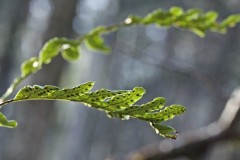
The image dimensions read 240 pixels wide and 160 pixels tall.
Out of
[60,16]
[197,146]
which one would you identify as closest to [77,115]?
[60,16]

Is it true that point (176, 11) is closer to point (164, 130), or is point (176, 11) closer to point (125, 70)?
point (164, 130)

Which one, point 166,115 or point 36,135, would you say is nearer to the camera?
point 166,115

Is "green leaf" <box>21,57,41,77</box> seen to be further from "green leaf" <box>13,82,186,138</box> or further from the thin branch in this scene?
the thin branch

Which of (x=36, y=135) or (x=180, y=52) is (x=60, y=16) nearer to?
(x=36, y=135)

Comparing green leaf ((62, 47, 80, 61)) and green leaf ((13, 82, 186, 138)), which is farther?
green leaf ((62, 47, 80, 61))

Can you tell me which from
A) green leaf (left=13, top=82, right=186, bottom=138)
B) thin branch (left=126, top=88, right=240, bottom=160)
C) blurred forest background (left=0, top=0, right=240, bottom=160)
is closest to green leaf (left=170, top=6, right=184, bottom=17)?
green leaf (left=13, top=82, right=186, bottom=138)
